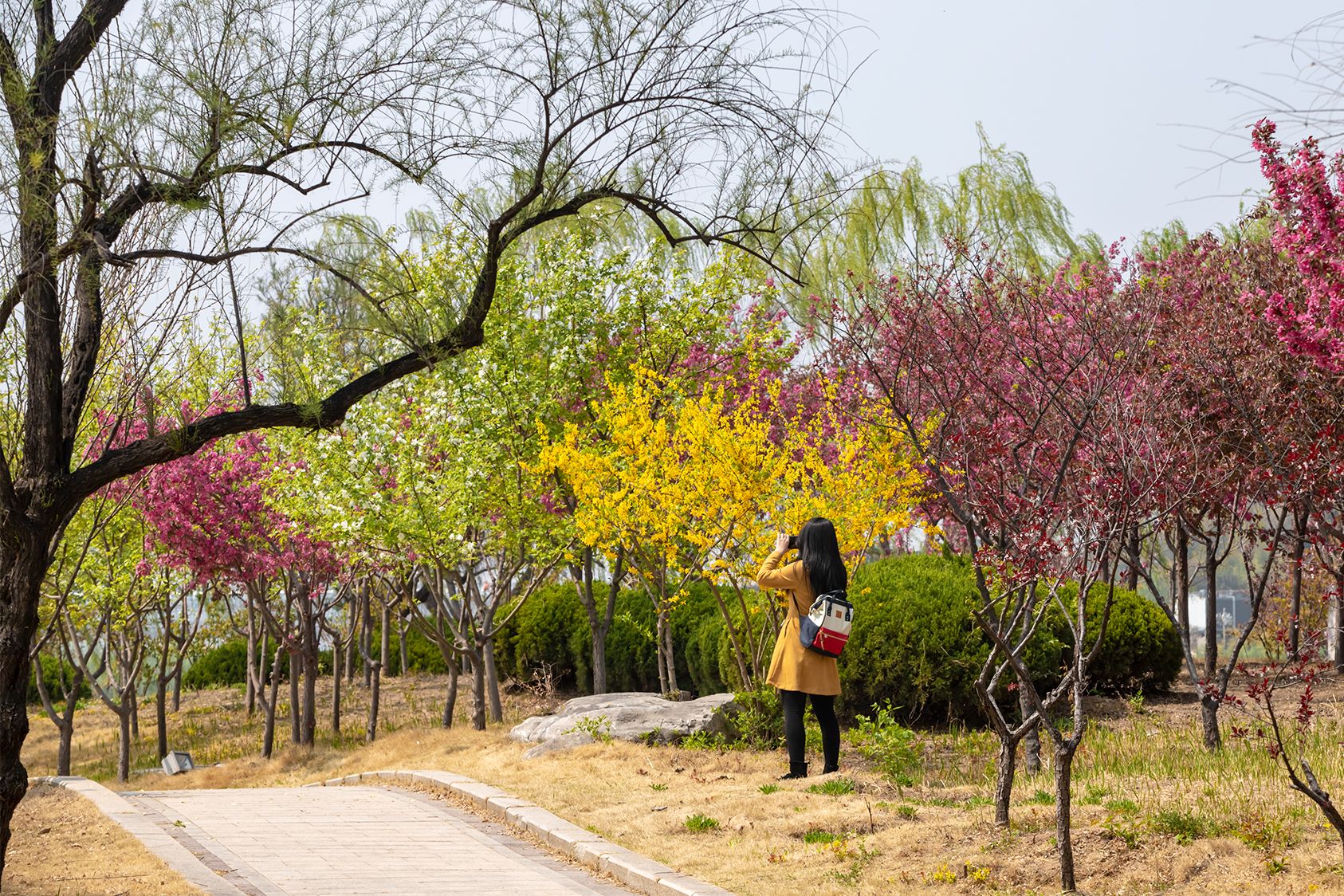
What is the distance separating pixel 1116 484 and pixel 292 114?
433cm

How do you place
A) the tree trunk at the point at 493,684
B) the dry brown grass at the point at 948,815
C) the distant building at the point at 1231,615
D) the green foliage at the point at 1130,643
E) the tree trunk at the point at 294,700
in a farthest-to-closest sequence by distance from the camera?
the distant building at the point at 1231,615, the tree trunk at the point at 294,700, the tree trunk at the point at 493,684, the green foliage at the point at 1130,643, the dry brown grass at the point at 948,815

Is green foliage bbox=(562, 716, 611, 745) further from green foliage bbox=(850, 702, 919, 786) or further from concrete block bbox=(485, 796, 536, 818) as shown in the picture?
green foliage bbox=(850, 702, 919, 786)

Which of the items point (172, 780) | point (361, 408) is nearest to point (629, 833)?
point (361, 408)

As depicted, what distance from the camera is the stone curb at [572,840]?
5.54 meters

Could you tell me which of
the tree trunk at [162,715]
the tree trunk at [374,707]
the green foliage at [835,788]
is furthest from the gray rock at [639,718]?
the tree trunk at [162,715]

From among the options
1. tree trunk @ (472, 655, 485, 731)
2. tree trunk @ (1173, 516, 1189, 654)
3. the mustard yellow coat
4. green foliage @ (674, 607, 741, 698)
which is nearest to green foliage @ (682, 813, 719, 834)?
the mustard yellow coat

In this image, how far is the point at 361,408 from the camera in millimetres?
11984

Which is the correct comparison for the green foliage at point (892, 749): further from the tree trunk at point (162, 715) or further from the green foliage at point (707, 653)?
the tree trunk at point (162, 715)

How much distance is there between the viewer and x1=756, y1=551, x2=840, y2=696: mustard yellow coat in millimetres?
7926

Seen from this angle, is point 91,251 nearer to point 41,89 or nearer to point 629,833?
point 41,89

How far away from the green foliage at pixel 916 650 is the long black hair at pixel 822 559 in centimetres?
171

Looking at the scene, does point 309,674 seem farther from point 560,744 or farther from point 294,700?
point 560,744

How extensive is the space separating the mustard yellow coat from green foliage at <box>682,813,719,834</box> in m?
1.42

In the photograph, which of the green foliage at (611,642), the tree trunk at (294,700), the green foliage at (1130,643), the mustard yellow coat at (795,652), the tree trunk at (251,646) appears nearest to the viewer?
the mustard yellow coat at (795,652)
